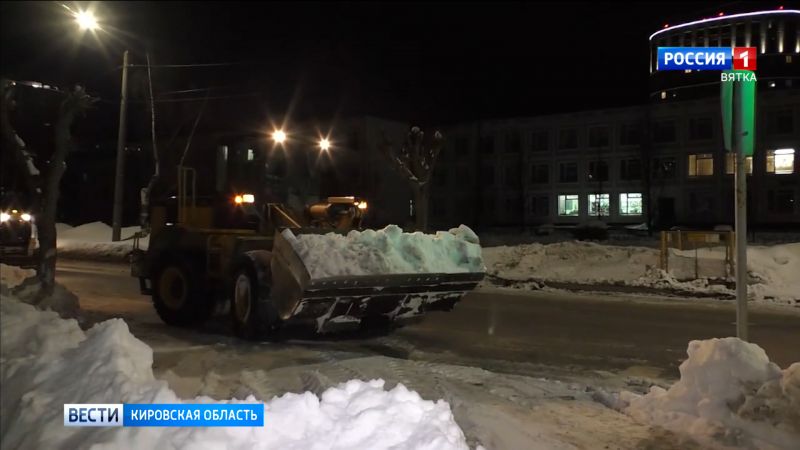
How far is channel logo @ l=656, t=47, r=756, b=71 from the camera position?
6.74m

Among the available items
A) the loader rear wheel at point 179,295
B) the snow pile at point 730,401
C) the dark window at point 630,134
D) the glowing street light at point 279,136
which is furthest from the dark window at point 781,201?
the snow pile at point 730,401

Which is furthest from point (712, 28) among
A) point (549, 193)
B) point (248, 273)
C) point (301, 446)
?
point (549, 193)

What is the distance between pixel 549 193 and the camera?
58.9 meters

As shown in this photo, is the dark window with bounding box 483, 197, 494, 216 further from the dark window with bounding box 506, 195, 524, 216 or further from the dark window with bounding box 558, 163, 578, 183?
the dark window with bounding box 558, 163, 578, 183

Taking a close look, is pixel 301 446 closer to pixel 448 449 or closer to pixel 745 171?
pixel 448 449

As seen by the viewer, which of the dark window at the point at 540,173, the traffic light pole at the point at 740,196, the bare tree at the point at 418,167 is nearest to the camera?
the traffic light pole at the point at 740,196

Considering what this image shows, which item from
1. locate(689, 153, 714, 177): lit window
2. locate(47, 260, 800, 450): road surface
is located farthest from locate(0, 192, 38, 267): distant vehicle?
locate(689, 153, 714, 177): lit window

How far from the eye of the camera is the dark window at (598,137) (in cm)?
5551

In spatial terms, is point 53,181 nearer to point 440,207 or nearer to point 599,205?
point 599,205

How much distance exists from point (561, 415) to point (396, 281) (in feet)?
11.1

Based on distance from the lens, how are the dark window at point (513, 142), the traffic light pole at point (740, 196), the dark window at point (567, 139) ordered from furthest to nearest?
the dark window at point (513, 142)
the dark window at point (567, 139)
the traffic light pole at point (740, 196)

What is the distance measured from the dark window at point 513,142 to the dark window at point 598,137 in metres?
5.92

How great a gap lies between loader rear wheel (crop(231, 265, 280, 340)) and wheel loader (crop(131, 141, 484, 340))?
1 cm

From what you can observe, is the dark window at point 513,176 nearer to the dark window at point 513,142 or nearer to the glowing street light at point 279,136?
the dark window at point 513,142
